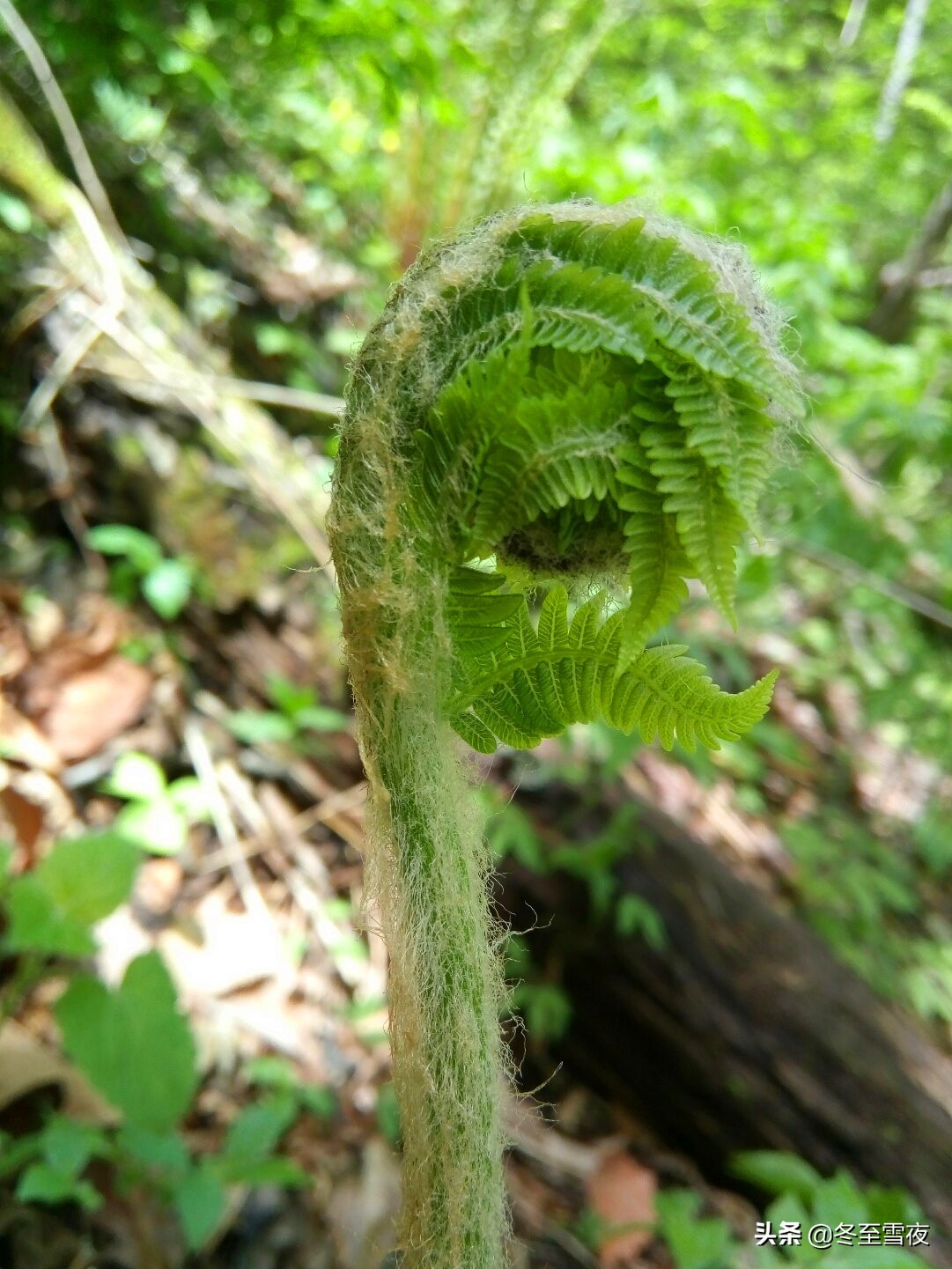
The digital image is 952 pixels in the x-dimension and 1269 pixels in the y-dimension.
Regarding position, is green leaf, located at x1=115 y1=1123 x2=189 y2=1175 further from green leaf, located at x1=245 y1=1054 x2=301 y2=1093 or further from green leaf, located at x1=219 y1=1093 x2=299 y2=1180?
green leaf, located at x1=245 y1=1054 x2=301 y2=1093

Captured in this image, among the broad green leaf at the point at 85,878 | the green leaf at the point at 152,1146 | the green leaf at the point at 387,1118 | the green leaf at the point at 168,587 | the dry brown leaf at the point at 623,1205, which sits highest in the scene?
the broad green leaf at the point at 85,878

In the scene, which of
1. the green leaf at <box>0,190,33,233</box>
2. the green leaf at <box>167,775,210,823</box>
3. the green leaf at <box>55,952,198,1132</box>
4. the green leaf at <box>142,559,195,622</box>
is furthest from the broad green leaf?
the green leaf at <box>0,190,33,233</box>

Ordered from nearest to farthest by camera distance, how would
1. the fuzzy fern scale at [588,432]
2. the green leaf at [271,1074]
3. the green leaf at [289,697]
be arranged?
the fuzzy fern scale at [588,432], the green leaf at [271,1074], the green leaf at [289,697]

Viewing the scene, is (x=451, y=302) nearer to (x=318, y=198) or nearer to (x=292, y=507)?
(x=292, y=507)

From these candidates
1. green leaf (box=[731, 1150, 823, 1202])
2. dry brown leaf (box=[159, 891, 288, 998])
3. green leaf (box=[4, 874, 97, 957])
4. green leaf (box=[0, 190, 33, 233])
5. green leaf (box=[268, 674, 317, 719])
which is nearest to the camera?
green leaf (box=[4, 874, 97, 957])

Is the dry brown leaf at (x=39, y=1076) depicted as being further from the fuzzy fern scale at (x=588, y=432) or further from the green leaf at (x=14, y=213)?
the green leaf at (x=14, y=213)

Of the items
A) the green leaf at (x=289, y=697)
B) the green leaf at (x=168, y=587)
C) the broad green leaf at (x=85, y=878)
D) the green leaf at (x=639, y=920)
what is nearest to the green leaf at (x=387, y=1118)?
the green leaf at (x=639, y=920)
